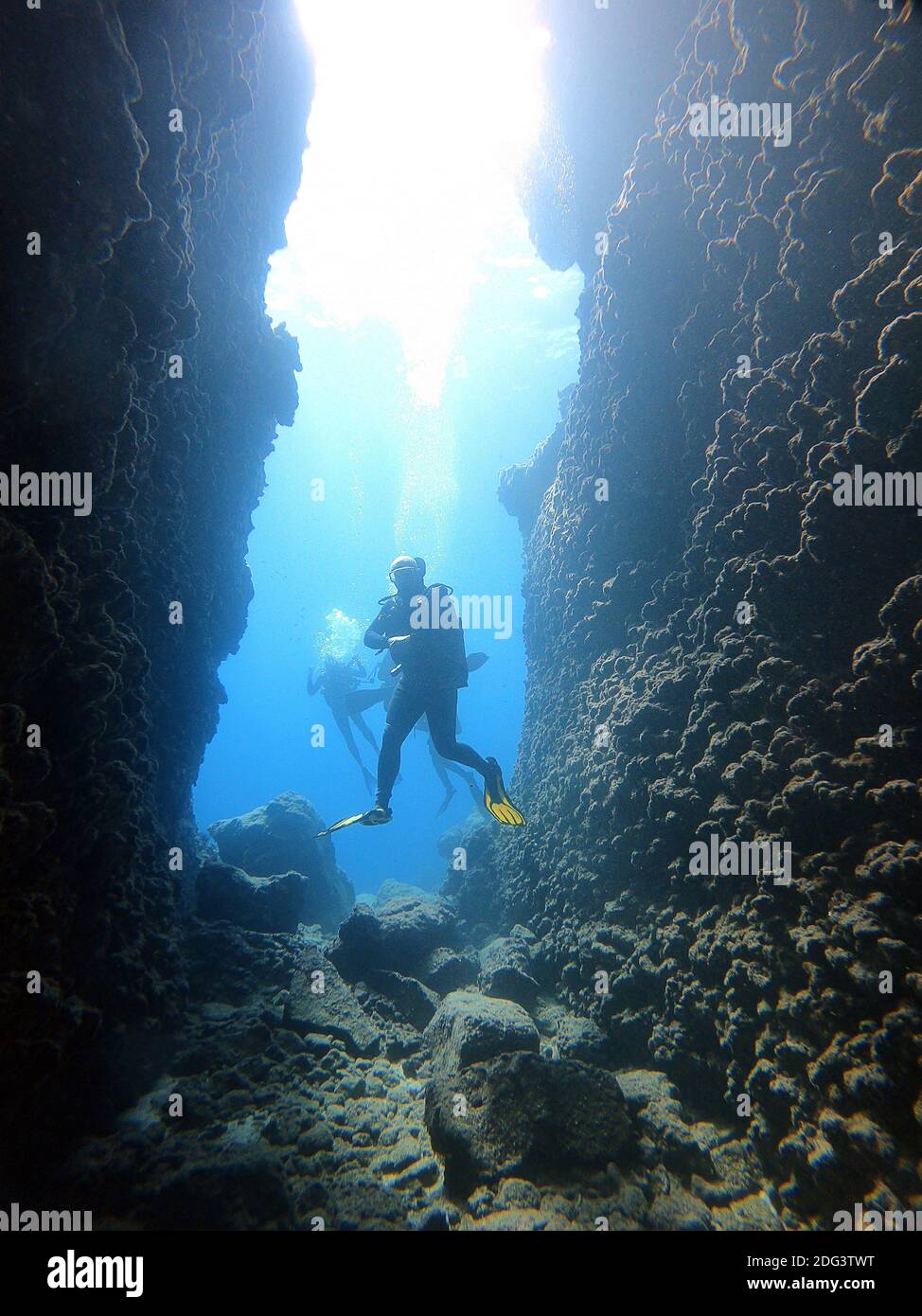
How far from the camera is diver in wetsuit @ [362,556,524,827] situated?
6.92 metres

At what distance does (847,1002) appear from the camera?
3217 millimetres

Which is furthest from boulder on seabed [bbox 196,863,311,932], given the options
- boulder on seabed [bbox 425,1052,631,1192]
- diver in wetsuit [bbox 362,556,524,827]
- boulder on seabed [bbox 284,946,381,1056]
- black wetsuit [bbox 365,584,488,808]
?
boulder on seabed [bbox 425,1052,631,1192]

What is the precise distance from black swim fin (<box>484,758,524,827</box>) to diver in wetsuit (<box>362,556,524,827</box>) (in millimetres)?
12

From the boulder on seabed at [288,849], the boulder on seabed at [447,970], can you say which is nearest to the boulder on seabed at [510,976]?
the boulder on seabed at [447,970]

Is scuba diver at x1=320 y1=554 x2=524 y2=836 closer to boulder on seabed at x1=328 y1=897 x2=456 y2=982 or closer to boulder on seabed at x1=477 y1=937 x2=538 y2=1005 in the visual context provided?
boulder on seabed at x1=328 y1=897 x2=456 y2=982

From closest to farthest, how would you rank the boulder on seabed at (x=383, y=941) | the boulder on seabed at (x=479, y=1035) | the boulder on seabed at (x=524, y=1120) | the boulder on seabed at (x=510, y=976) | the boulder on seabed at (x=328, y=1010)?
1. the boulder on seabed at (x=524, y=1120)
2. the boulder on seabed at (x=479, y=1035)
3. the boulder on seabed at (x=328, y=1010)
4. the boulder on seabed at (x=510, y=976)
5. the boulder on seabed at (x=383, y=941)

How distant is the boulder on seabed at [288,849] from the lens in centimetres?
1149

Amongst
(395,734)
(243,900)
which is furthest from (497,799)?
(243,900)

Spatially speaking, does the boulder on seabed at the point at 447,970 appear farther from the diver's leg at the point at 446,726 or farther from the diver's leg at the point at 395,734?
the diver's leg at the point at 446,726

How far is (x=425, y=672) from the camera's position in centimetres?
714

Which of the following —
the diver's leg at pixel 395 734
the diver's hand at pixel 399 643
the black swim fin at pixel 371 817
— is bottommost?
the black swim fin at pixel 371 817

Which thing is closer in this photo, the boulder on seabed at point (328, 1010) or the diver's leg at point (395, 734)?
the boulder on seabed at point (328, 1010)

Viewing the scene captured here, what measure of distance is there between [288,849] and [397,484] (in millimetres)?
45492

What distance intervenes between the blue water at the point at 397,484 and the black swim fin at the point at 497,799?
494 inches
